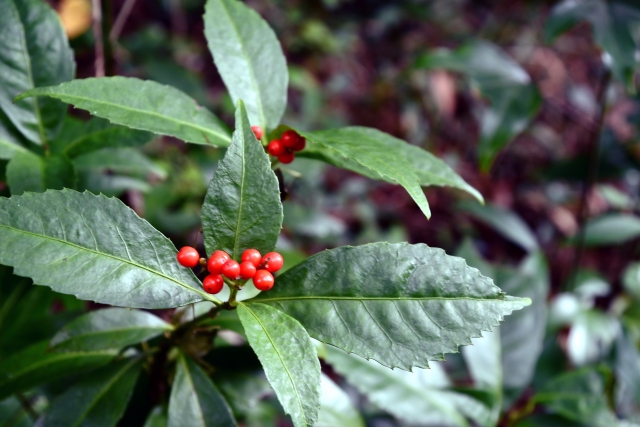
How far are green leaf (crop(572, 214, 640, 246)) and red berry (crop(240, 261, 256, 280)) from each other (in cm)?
191

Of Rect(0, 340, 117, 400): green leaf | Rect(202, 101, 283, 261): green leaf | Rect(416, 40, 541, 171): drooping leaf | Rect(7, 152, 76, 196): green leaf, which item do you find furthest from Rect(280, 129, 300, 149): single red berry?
Rect(416, 40, 541, 171): drooping leaf

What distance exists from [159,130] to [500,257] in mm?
3037

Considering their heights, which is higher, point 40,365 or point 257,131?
point 257,131

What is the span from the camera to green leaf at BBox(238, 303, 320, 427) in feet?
1.82

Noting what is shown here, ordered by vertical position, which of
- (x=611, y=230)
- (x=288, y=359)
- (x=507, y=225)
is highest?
(x=288, y=359)

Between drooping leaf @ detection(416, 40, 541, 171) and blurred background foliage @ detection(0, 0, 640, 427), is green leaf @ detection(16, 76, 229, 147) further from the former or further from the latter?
drooping leaf @ detection(416, 40, 541, 171)

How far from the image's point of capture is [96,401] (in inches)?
30.8

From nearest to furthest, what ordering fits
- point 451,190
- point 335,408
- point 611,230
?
point 335,408
point 611,230
point 451,190

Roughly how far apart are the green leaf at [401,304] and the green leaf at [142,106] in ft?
0.92

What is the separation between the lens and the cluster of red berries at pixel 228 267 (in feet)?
2.04

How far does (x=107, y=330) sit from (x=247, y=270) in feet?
1.02

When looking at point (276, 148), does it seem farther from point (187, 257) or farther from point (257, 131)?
point (187, 257)

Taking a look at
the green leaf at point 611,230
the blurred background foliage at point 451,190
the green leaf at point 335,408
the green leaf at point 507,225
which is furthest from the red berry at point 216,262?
the green leaf at point 611,230

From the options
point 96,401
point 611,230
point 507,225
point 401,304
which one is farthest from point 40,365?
point 611,230
